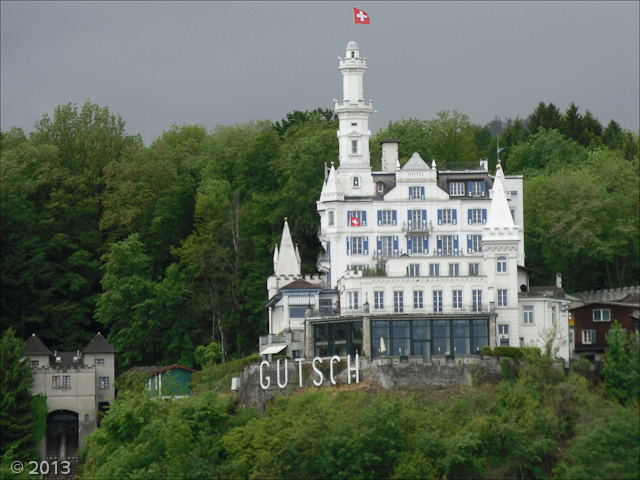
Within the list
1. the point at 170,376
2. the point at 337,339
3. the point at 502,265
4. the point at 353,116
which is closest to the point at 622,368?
the point at 502,265

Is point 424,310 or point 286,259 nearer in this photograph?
point 424,310

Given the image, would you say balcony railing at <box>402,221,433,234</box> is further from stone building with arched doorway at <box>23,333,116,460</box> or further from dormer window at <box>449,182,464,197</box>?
stone building with arched doorway at <box>23,333,116,460</box>

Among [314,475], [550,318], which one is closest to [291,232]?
[550,318]

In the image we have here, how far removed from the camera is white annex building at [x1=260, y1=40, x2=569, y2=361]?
96.4 meters

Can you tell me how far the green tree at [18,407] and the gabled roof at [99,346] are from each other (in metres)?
5.58

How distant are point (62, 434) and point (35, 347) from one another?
6065mm

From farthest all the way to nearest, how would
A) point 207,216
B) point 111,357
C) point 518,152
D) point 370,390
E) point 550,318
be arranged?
point 518,152, point 207,216, point 111,357, point 550,318, point 370,390

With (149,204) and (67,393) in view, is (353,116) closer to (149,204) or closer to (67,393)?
(149,204)

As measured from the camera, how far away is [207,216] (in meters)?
117

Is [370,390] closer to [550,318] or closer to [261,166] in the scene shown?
[550,318]

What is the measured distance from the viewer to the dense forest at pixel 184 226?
111m

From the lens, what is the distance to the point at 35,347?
10725 centimetres

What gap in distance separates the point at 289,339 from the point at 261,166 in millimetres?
25119

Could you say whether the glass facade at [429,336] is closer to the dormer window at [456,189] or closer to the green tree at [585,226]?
the dormer window at [456,189]
